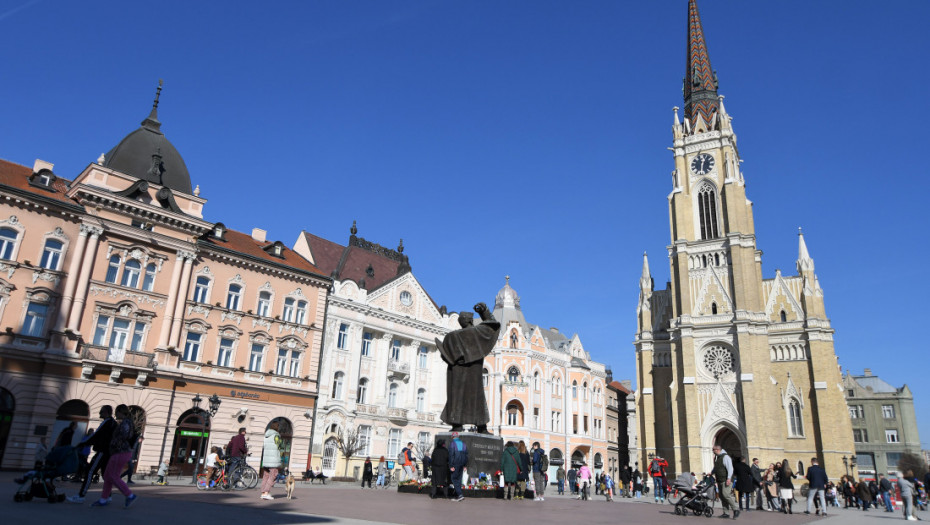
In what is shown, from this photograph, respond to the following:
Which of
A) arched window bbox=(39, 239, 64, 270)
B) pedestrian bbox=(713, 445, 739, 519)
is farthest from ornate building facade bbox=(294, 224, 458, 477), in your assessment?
pedestrian bbox=(713, 445, 739, 519)

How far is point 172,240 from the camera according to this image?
33.1m

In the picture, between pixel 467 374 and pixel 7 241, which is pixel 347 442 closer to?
pixel 7 241

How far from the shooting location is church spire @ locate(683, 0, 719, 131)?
65500 mm

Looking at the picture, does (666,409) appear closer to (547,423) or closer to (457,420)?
(547,423)

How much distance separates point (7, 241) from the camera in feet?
93.8

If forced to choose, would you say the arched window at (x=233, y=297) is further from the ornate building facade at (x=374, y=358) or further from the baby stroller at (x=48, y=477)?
the baby stroller at (x=48, y=477)

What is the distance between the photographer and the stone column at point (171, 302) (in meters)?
32.0

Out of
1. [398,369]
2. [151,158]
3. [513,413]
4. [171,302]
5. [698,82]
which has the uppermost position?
[698,82]

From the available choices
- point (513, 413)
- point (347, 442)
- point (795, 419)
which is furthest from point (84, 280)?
point (795, 419)

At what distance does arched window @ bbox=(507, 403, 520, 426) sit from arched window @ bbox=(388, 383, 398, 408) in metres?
14.3

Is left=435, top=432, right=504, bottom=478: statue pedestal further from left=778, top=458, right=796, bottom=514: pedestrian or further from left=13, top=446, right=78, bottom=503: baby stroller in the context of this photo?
left=778, top=458, right=796, bottom=514: pedestrian

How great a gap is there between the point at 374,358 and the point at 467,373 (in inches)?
1144

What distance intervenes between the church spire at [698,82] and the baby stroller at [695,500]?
187 feet

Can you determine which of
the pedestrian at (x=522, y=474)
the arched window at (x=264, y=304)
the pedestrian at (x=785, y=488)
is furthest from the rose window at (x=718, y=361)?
the pedestrian at (x=522, y=474)
